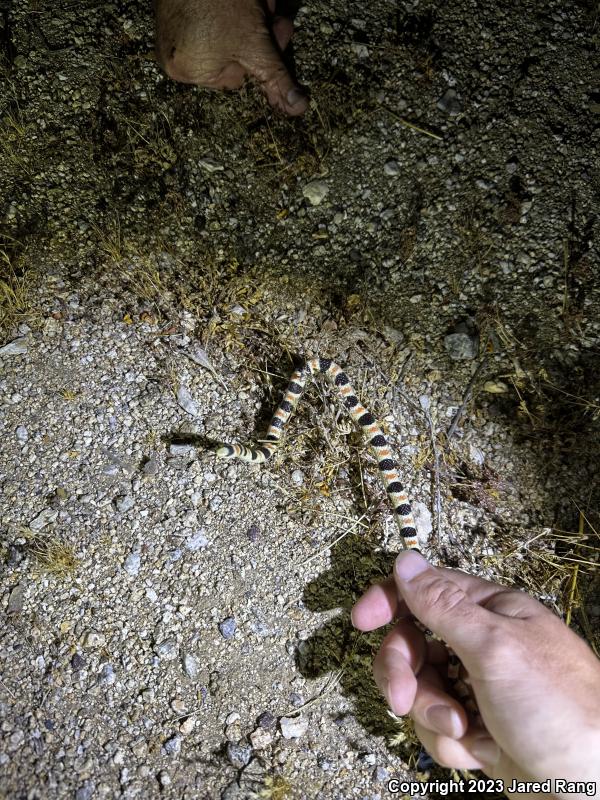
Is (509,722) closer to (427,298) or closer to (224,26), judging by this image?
(427,298)

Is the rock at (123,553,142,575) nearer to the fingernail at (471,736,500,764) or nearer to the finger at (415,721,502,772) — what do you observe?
the finger at (415,721,502,772)

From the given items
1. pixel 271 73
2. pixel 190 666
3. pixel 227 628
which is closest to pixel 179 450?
pixel 227 628

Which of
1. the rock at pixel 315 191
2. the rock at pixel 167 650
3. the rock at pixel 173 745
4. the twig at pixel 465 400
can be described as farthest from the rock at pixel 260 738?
the rock at pixel 315 191

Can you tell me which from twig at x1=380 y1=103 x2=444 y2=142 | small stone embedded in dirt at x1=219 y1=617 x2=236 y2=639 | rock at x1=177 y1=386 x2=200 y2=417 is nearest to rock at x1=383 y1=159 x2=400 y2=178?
twig at x1=380 y1=103 x2=444 y2=142

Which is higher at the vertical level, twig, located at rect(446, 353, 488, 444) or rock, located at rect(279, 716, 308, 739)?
twig, located at rect(446, 353, 488, 444)

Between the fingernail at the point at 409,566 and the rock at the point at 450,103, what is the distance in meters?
1.98

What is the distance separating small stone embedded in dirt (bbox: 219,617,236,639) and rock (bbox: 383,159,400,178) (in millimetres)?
2119

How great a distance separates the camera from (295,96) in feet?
8.54

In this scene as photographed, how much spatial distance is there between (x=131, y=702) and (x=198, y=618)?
0.37m

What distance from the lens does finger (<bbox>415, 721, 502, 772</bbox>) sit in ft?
6.35

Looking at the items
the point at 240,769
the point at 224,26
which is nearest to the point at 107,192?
the point at 224,26

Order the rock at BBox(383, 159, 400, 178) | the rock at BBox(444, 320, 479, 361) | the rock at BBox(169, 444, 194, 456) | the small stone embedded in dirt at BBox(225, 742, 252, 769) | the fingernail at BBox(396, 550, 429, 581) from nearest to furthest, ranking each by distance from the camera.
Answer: the fingernail at BBox(396, 550, 429, 581)
the small stone embedded in dirt at BBox(225, 742, 252, 769)
the rock at BBox(169, 444, 194, 456)
the rock at BBox(383, 159, 400, 178)
the rock at BBox(444, 320, 479, 361)

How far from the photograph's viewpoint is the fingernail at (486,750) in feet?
6.32

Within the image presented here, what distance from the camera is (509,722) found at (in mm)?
1739
